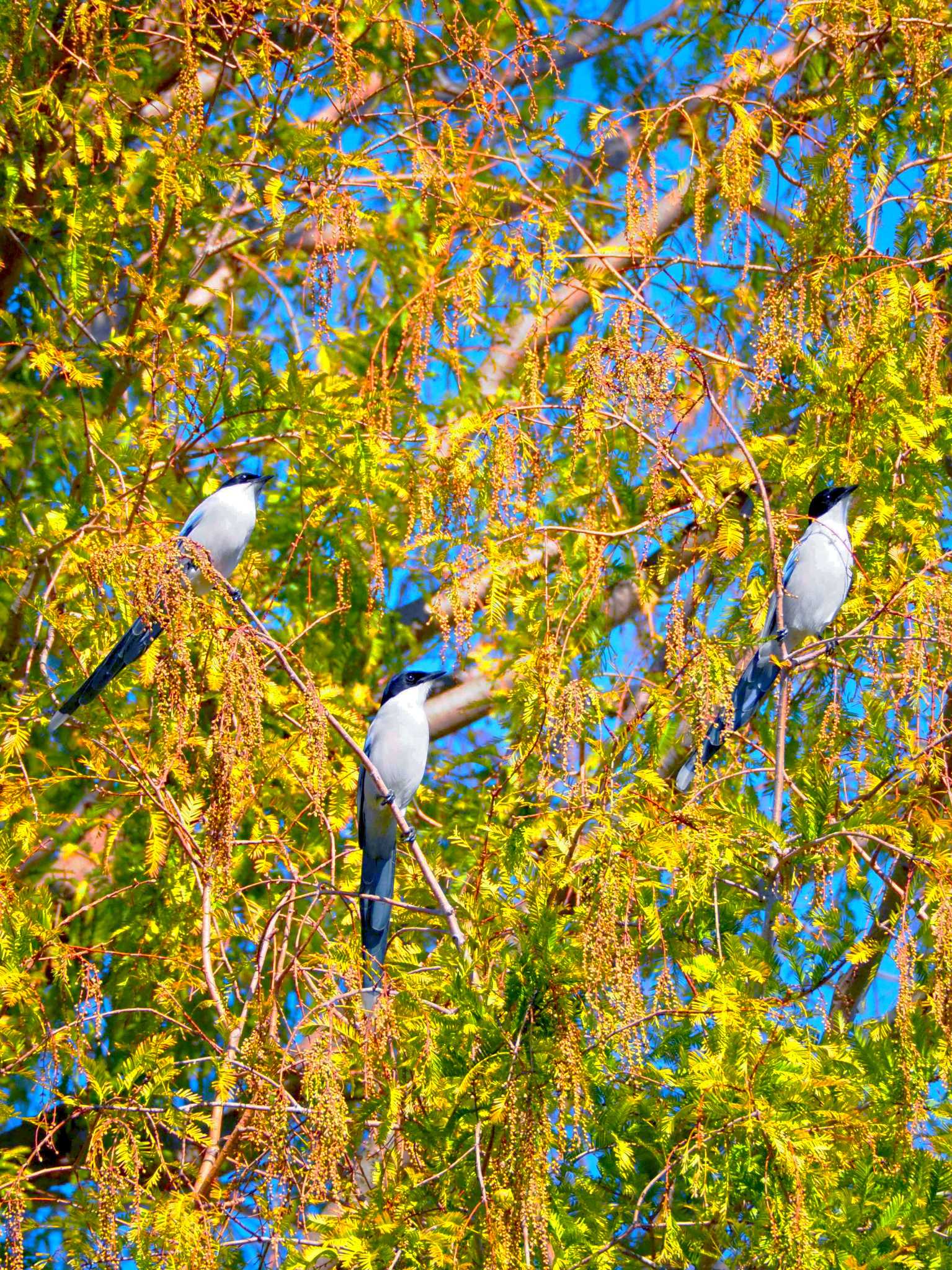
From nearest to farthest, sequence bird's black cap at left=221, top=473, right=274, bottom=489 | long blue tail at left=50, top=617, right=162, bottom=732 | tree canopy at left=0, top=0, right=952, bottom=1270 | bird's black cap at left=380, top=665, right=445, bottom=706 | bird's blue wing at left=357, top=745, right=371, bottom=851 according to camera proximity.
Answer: tree canopy at left=0, top=0, right=952, bottom=1270
long blue tail at left=50, top=617, right=162, bottom=732
bird's blue wing at left=357, top=745, right=371, bottom=851
bird's black cap at left=380, top=665, right=445, bottom=706
bird's black cap at left=221, top=473, right=274, bottom=489

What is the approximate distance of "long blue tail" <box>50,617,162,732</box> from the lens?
4570 mm

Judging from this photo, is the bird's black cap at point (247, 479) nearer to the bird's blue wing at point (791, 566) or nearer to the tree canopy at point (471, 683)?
the tree canopy at point (471, 683)

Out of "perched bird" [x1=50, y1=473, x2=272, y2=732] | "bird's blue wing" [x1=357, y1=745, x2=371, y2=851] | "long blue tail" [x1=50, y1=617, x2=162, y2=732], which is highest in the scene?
"perched bird" [x1=50, y1=473, x2=272, y2=732]

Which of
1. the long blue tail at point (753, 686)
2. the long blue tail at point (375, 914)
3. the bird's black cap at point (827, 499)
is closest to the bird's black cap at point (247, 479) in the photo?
the long blue tail at point (375, 914)

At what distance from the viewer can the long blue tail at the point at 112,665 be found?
457cm

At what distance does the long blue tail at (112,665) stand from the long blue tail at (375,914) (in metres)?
1.04

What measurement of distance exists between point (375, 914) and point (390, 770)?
0.88 metres

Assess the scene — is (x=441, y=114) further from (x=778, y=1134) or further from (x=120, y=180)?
(x=778, y=1134)

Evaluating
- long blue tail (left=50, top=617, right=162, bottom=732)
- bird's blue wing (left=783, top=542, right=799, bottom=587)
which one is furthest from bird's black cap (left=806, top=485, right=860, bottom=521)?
long blue tail (left=50, top=617, right=162, bottom=732)

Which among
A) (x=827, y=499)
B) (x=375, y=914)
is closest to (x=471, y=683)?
(x=827, y=499)

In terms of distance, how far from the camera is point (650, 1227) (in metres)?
3.38

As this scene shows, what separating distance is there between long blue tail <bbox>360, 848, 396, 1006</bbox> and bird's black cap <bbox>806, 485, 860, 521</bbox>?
1.91m

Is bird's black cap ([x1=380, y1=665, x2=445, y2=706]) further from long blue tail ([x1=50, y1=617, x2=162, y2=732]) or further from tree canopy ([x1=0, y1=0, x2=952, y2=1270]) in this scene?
long blue tail ([x1=50, y1=617, x2=162, y2=732])

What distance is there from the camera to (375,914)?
4.64 m
